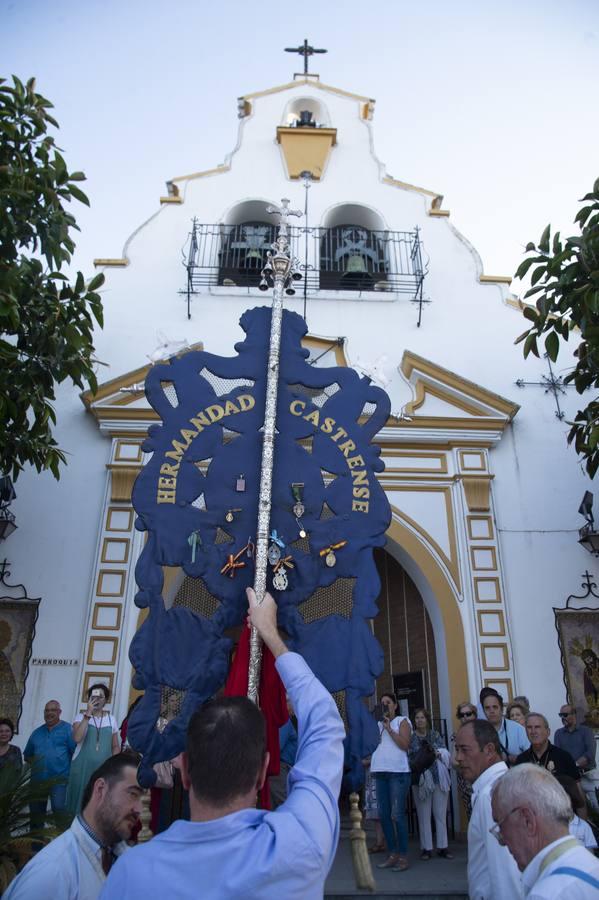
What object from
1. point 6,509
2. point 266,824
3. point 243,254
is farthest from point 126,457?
point 266,824

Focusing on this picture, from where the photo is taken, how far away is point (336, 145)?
11.8 m

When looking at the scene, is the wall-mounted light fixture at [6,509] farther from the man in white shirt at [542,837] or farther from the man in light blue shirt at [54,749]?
the man in white shirt at [542,837]

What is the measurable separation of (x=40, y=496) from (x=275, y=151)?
22.6 feet

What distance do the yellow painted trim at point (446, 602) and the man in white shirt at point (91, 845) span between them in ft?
17.5

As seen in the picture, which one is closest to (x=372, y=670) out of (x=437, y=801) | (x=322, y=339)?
(x=437, y=801)

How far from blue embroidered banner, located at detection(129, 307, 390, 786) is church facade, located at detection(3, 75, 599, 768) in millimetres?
2807

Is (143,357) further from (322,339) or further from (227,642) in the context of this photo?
(227,642)

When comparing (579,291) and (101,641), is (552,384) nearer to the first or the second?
(579,291)

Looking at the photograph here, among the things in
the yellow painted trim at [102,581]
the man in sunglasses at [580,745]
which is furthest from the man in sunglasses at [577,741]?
the yellow painted trim at [102,581]

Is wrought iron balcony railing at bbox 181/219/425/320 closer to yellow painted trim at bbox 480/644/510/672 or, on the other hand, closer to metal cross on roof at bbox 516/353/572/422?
metal cross on roof at bbox 516/353/572/422

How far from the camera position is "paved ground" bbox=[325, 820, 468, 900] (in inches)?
181

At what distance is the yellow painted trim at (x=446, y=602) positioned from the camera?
7.74 metres

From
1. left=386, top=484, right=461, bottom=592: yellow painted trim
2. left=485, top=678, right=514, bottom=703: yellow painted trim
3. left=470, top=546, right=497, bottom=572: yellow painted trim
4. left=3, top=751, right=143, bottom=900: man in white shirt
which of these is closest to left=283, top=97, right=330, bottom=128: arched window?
left=386, top=484, right=461, bottom=592: yellow painted trim

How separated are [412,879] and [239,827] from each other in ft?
14.8
